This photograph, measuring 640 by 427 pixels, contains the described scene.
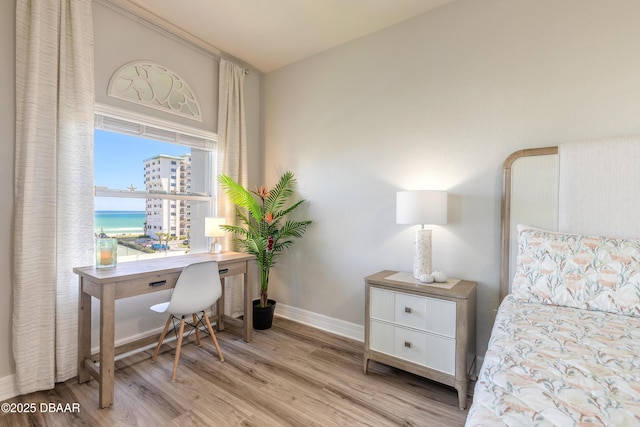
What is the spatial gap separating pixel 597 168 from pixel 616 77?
59 centimetres

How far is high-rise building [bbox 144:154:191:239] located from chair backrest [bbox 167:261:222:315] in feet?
3.10

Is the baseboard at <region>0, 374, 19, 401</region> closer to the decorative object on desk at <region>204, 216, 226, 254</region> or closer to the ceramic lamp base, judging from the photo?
the decorative object on desk at <region>204, 216, 226, 254</region>

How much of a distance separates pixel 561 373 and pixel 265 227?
2661mm

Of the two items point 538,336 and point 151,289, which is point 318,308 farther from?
point 538,336

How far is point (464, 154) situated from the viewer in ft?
7.79

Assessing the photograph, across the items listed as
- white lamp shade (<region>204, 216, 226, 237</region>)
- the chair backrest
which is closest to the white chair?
the chair backrest

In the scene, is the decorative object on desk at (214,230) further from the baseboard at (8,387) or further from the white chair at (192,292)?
the baseboard at (8,387)

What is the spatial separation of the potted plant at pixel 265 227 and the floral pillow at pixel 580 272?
2.03 meters

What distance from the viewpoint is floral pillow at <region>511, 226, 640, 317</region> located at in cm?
153

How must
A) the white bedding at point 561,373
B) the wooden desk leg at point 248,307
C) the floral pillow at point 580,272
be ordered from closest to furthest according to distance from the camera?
the white bedding at point 561,373 < the floral pillow at point 580,272 < the wooden desk leg at point 248,307

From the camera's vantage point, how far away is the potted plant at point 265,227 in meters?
3.12

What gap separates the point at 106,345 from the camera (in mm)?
1896

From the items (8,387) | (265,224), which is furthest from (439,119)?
(8,387)

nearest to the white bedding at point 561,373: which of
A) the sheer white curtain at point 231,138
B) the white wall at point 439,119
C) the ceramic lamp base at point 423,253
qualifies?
the ceramic lamp base at point 423,253
